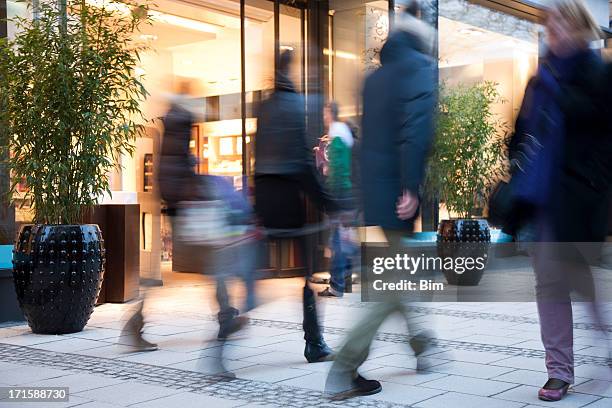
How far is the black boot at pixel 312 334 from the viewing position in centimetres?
498

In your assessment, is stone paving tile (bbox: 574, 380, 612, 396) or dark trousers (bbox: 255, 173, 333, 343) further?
dark trousers (bbox: 255, 173, 333, 343)

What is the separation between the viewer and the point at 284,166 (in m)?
4.70

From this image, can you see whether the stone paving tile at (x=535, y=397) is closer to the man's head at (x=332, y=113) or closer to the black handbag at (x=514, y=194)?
the black handbag at (x=514, y=194)

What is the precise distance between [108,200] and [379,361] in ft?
16.2

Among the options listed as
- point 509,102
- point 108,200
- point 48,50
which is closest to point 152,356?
point 48,50

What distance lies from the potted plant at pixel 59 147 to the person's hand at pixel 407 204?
3106mm

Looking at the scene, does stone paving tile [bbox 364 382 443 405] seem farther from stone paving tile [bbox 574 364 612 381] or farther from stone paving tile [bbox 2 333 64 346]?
stone paving tile [bbox 2 333 64 346]

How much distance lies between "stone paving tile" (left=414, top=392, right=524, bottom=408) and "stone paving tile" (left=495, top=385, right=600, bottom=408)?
0.09 m

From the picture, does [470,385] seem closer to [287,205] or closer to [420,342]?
[420,342]

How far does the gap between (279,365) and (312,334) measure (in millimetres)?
279

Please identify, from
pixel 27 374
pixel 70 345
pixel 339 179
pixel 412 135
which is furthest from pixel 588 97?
pixel 70 345

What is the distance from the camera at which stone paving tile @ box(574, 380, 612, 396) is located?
4.34m

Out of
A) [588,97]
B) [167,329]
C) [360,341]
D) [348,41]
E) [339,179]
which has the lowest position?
[167,329]

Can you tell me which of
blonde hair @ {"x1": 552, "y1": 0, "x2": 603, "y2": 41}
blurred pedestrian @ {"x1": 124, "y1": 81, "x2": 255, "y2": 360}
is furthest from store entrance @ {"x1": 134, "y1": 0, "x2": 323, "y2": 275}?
blonde hair @ {"x1": 552, "y1": 0, "x2": 603, "y2": 41}
